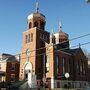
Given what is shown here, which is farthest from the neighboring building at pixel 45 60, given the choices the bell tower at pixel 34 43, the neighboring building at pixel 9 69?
the neighboring building at pixel 9 69

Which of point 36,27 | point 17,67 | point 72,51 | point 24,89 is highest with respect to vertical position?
point 36,27

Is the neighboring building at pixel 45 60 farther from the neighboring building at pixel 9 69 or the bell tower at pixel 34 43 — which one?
the neighboring building at pixel 9 69

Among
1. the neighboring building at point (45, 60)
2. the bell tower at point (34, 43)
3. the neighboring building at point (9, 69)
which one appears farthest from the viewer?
the neighboring building at point (9, 69)

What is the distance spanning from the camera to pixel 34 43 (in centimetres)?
5247

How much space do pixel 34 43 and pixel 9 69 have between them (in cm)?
1401

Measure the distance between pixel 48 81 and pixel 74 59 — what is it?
1188 centimetres

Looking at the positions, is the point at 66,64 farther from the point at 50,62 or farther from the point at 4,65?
A: the point at 4,65

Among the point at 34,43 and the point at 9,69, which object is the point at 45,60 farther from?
the point at 9,69

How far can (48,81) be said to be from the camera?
49.7m

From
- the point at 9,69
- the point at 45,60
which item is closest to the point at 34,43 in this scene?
the point at 45,60

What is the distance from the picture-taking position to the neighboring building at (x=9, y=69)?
2393 inches

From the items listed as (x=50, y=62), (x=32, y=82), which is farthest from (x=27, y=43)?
(x=32, y=82)

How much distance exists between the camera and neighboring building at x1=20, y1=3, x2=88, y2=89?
50438 mm

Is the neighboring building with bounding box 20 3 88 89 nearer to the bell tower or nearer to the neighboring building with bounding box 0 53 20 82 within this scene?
the bell tower
